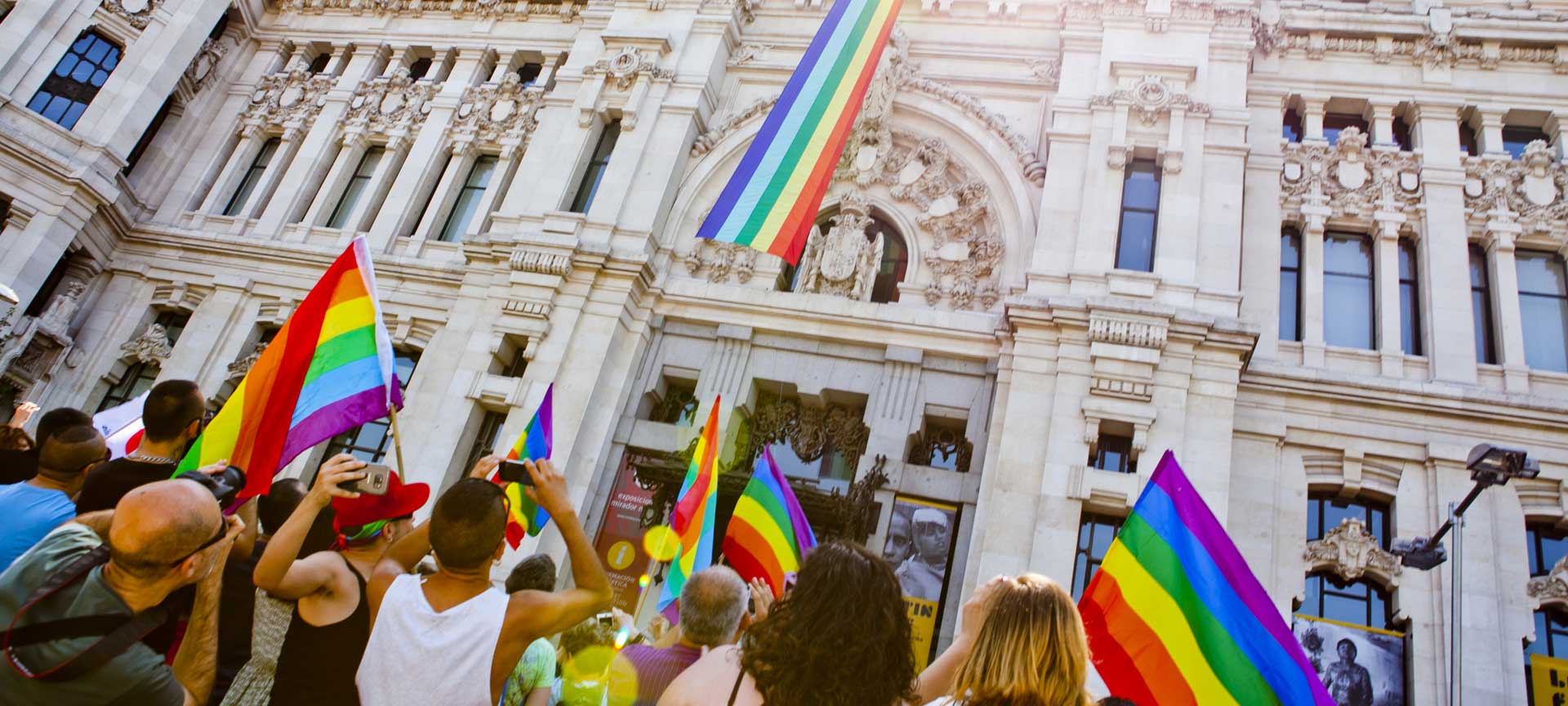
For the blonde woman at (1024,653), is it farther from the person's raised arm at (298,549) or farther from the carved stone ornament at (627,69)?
the carved stone ornament at (627,69)

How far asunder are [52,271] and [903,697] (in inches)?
976

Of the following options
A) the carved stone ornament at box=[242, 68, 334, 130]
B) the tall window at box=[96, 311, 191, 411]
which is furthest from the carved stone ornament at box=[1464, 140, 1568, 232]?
the tall window at box=[96, 311, 191, 411]

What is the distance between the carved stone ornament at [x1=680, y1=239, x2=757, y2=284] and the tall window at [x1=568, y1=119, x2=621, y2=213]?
2.39m

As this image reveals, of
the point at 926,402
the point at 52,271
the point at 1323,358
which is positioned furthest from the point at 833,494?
the point at 52,271

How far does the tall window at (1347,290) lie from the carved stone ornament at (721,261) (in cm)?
1030

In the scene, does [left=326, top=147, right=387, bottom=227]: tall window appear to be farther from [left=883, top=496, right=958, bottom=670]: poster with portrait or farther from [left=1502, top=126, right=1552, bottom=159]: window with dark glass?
[left=1502, top=126, right=1552, bottom=159]: window with dark glass

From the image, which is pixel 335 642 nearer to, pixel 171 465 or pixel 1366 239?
pixel 171 465

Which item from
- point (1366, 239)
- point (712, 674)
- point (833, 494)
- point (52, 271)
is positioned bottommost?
point (712, 674)

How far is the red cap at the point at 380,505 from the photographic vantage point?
4.84m

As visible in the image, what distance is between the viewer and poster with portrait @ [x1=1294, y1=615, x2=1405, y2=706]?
13445 mm

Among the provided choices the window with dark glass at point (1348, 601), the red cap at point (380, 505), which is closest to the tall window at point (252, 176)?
the red cap at point (380, 505)

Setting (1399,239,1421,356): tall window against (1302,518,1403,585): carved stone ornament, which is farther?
(1399,239,1421,356): tall window

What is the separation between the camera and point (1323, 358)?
16.0 meters

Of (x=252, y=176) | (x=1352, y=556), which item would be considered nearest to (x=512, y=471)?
(x=1352, y=556)
